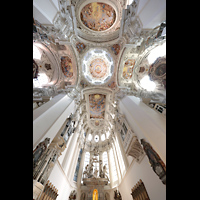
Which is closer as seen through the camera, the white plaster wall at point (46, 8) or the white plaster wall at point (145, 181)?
the white plaster wall at point (46, 8)

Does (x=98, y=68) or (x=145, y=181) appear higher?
(x=98, y=68)

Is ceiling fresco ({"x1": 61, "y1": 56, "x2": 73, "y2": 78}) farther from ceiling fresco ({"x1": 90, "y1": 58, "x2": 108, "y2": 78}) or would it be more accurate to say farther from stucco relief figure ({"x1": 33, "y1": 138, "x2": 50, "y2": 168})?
stucco relief figure ({"x1": 33, "y1": 138, "x2": 50, "y2": 168})

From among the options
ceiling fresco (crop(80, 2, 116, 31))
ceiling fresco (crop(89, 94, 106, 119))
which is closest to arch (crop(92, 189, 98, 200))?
ceiling fresco (crop(89, 94, 106, 119))

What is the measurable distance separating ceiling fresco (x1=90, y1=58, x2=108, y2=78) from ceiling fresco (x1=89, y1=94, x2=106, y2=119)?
9.88 ft

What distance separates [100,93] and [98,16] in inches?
355

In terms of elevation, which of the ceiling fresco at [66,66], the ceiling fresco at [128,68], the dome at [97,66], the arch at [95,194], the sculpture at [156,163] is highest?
the dome at [97,66]

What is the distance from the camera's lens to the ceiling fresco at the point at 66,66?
1068 centimetres

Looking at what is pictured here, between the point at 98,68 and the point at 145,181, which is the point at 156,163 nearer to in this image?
the point at 145,181

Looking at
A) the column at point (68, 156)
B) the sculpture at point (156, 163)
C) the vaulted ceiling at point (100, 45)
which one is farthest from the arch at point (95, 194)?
the vaulted ceiling at point (100, 45)

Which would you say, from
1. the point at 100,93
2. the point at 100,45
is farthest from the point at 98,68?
the point at 100,93

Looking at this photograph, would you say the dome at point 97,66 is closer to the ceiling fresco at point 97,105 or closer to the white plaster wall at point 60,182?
the ceiling fresco at point 97,105

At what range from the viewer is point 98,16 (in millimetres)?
11492

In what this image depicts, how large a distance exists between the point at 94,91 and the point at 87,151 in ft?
29.1
